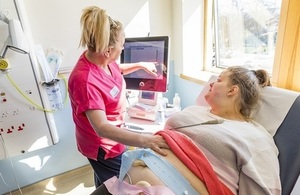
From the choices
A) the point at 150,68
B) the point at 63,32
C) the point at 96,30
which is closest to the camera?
the point at 96,30

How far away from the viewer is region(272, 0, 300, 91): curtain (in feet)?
3.47

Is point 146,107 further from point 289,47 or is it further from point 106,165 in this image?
point 289,47

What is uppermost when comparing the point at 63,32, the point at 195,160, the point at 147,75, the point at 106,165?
the point at 63,32

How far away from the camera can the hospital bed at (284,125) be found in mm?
804

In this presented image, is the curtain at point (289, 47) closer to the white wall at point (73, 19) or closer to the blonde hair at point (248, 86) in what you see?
the blonde hair at point (248, 86)

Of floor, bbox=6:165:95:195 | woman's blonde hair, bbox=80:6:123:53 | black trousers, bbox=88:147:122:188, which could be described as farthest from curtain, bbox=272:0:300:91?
floor, bbox=6:165:95:195

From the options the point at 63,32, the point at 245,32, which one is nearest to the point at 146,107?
the point at 63,32

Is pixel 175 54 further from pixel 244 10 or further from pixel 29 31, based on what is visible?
pixel 29 31

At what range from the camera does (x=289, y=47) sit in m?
1.10

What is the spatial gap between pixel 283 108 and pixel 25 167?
2.07 m

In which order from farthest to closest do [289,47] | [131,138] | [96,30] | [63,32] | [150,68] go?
[63,32]
[150,68]
[289,47]
[96,30]
[131,138]

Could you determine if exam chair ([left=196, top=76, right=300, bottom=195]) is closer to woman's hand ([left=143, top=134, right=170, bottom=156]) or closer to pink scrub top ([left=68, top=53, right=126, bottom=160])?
woman's hand ([left=143, top=134, right=170, bottom=156])

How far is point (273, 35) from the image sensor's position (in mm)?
1479

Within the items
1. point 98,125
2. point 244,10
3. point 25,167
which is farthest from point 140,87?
point 25,167
